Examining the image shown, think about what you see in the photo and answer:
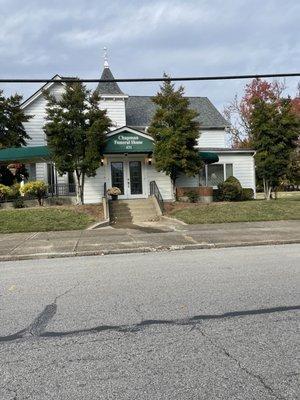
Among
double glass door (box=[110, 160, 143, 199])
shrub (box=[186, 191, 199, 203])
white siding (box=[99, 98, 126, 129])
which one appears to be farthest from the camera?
white siding (box=[99, 98, 126, 129])

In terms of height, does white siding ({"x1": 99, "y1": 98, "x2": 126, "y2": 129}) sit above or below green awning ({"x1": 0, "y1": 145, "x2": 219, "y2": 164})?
above

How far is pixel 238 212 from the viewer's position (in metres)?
20.4

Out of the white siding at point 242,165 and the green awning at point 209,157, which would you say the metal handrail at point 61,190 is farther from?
the white siding at point 242,165

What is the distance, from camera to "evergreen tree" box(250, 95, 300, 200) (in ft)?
87.5

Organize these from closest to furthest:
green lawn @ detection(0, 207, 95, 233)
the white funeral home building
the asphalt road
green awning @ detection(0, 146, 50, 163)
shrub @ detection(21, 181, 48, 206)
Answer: the asphalt road, green lawn @ detection(0, 207, 95, 233), shrub @ detection(21, 181, 48, 206), green awning @ detection(0, 146, 50, 163), the white funeral home building

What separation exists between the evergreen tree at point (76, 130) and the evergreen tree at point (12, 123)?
280 inches

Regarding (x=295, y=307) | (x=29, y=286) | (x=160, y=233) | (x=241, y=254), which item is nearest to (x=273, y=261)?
(x=241, y=254)

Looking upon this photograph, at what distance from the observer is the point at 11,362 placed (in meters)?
4.52

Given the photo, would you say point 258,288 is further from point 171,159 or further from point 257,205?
point 171,159

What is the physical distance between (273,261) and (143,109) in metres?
25.1

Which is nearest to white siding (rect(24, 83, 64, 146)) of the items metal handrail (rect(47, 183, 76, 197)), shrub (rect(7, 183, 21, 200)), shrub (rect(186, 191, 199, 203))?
metal handrail (rect(47, 183, 76, 197))

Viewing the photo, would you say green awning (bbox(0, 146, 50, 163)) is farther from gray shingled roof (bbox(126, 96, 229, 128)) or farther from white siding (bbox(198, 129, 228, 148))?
white siding (bbox(198, 129, 228, 148))

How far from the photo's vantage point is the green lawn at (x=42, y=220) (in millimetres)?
17641

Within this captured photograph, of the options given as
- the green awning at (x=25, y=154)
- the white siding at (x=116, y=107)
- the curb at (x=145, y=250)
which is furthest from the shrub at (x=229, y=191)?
the curb at (x=145, y=250)
